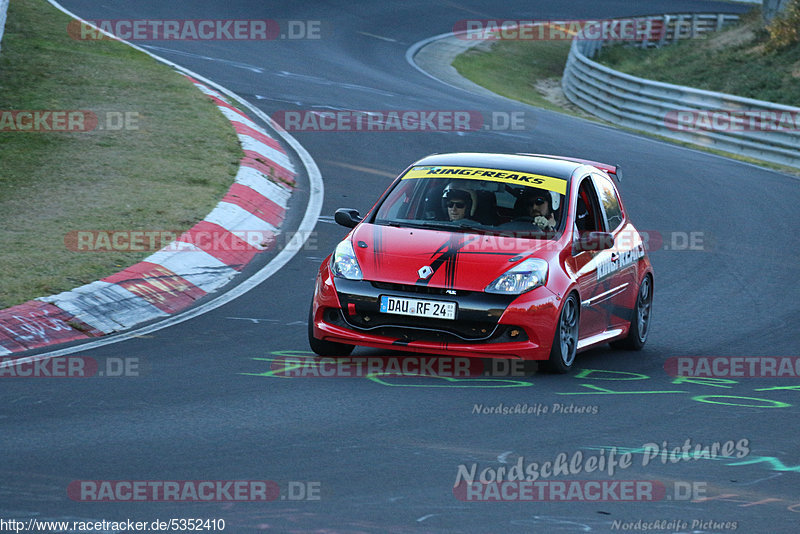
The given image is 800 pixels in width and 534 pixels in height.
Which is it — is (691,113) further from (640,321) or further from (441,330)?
(441,330)

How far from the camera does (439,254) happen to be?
8.35 meters

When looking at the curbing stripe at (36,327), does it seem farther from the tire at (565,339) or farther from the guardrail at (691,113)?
the guardrail at (691,113)

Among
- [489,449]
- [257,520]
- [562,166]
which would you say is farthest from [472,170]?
[257,520]

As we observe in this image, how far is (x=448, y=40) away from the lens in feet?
126

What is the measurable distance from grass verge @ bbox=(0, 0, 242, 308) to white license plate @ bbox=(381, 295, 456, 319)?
115 inches

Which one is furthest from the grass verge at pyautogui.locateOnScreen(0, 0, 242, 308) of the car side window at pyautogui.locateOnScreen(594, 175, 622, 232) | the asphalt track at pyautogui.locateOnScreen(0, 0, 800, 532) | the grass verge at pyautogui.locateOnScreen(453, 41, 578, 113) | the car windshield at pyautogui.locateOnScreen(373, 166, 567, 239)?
the grass verge at pyautogui.locateOnScreen(453, 41, 578, 113)

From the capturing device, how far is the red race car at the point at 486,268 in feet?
26.7

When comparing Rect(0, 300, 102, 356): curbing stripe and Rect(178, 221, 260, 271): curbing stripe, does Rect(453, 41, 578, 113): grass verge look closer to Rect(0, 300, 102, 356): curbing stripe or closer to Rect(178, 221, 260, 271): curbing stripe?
Rect(178, 221, 260, 271): curbing stripe

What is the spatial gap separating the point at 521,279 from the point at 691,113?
688 inches

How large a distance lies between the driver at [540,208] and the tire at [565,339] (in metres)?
0.67

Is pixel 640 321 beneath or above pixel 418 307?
beneath

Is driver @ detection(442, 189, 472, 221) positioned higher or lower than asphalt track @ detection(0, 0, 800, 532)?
higher

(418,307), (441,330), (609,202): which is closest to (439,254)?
(418,307)

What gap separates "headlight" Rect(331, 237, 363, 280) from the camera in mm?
8398
